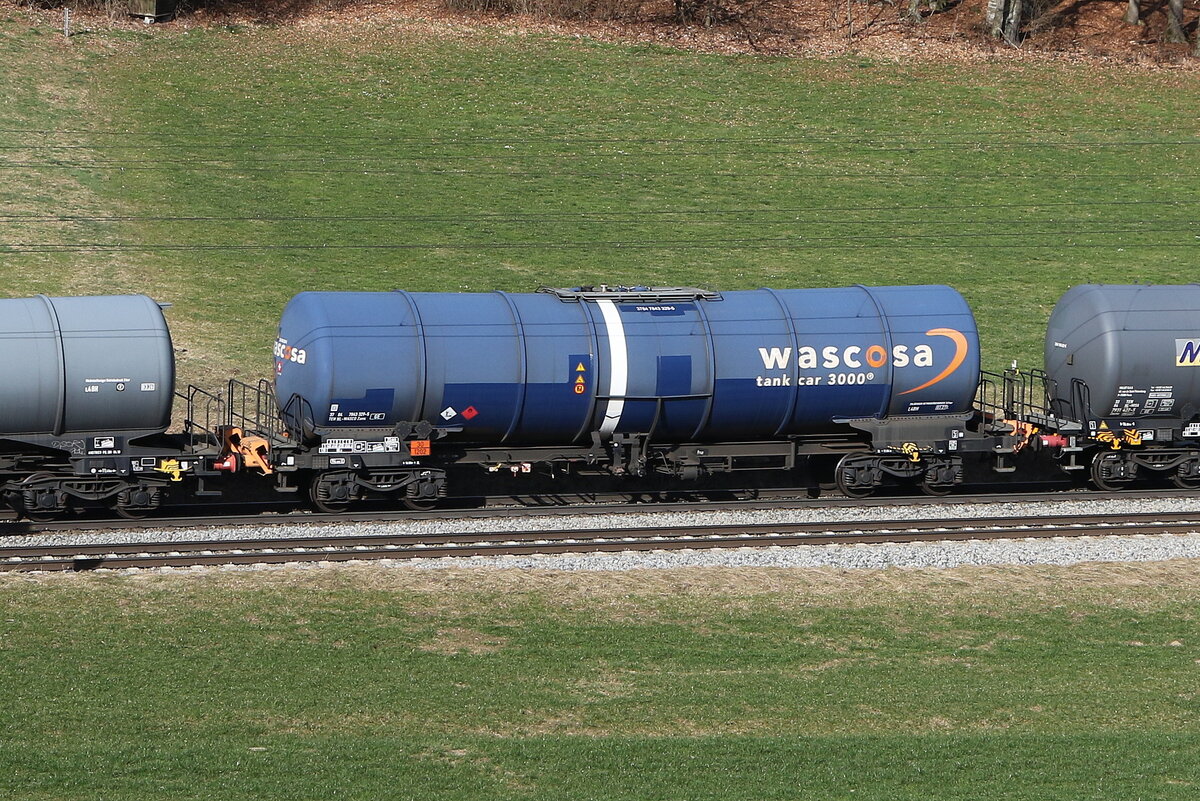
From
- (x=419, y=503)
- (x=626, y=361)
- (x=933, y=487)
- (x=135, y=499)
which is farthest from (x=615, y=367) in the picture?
(x=135, y=499)

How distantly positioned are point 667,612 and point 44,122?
36.4 metres

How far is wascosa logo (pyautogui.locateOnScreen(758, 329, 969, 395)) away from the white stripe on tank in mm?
2523

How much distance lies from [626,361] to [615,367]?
223 millimetres

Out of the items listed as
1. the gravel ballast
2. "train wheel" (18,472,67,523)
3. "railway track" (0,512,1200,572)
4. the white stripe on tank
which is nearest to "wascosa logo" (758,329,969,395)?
the white stripe on tank

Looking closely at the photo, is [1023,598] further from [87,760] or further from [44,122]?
[44,122]

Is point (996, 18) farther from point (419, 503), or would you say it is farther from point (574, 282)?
point (419, 503)

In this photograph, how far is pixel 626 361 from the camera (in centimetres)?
2617

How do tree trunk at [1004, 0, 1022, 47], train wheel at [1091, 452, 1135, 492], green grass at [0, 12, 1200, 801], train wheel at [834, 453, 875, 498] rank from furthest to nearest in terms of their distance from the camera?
tree trunk at [1004, 0, 1022, 47] < train wheel at [1091, 452, 1135, 492] < train wheel at [834, 453, 875, 498] < green grass at [0, 12, 1200, 801]

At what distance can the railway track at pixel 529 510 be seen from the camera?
25.3 m

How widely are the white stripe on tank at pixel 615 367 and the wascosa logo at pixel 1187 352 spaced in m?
10.9

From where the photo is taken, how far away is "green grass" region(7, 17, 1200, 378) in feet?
138

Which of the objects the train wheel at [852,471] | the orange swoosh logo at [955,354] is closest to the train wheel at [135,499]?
the train wheel at [852,471]

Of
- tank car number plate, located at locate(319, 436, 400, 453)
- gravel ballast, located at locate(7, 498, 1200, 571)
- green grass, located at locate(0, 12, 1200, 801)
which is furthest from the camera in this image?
tank car number plate, located at locate(319, 436, 400, 453)

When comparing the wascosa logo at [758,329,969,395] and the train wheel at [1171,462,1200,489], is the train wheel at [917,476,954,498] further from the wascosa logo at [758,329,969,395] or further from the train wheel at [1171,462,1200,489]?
the train wheel at [1171,462,1200,489]
